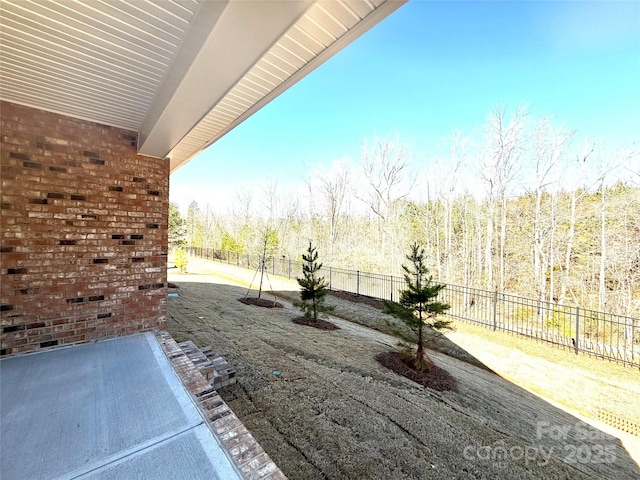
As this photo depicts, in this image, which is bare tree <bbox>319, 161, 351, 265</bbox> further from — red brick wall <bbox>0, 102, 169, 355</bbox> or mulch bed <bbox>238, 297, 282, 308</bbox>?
red brick wall <bbox>0, 102, 169, 355</bbox>

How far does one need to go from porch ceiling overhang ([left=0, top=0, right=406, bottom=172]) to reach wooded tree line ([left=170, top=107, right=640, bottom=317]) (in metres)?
10.8

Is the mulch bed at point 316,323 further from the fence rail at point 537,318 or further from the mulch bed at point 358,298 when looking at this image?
the mulch bed at point 358,298

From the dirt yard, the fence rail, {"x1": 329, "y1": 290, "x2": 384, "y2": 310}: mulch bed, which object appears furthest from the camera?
{"x1": 329, "y1": 290, "x2": 384, "y2": 310}: mulch bed

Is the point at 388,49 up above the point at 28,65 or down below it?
above

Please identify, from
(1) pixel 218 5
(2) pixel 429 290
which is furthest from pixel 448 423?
(1) pixel 218 5

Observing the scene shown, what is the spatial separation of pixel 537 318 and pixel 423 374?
473cm

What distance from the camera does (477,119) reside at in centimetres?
1239

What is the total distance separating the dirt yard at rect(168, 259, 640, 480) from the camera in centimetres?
231

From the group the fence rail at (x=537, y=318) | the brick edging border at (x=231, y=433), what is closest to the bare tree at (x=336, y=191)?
the fence rail at (x=537, y=318)

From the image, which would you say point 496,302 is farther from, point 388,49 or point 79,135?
point 79,135

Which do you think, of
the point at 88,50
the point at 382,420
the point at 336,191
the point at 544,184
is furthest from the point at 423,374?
the point at 336,191

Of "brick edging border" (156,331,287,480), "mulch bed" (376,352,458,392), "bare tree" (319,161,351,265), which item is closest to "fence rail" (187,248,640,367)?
"mulch bed" (376,352,458,392)

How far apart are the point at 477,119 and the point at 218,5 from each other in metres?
14.6

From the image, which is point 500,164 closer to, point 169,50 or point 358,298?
point 358,298
